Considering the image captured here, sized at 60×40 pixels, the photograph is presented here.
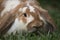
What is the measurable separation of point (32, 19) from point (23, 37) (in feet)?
0.91

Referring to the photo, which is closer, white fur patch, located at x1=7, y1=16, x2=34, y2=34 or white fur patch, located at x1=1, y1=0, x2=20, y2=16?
white fur patch, located at x1=7, y1=16, x2=34, y2=34

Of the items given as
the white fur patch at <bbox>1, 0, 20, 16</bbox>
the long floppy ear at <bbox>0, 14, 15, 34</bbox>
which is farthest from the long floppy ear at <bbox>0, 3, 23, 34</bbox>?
the white fur patch at <bbox>1, 0, 20, 16</bbox>

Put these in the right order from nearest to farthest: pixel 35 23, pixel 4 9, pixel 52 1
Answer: pixel 35 23, pixel 4 9, pixel 52 1

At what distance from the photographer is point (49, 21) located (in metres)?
4.73

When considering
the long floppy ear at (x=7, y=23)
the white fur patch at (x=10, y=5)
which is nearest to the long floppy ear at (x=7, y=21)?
the long floppy ear at (x=7, y=23)

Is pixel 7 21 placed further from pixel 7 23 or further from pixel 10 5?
pixel 10 5

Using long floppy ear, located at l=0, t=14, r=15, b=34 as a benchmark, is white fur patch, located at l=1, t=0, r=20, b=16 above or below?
above

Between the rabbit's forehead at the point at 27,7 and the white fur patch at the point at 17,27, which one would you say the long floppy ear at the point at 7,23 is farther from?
the rabbit's forehead at the point at 27,7

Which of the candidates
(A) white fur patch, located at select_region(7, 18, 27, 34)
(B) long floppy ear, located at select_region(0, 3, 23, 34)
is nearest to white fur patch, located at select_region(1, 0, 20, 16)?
(B) long floppy ear, located at select_region(0, 3, 23, 34)

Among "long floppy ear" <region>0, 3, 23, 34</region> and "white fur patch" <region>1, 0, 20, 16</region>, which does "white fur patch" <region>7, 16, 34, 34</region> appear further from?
"white fur patch" <region>1, 0, 20, 16</region>

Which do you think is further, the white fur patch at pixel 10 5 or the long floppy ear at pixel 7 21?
the white fur patch at pixel 10 5

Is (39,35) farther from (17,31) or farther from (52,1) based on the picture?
(52,1)

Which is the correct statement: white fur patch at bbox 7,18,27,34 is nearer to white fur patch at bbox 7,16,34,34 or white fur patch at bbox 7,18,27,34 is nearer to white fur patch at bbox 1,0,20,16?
white fur patch at bbox 7,16,34,34

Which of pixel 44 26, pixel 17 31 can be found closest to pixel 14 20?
pixel 17 31
